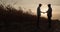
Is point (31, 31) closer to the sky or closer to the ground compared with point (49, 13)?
closer to the ground

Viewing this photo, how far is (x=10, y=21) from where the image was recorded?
20.8m

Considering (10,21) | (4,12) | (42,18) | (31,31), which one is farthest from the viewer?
(42,18)

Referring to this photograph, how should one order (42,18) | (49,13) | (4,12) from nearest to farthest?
(49,13) < (4,12) < (42,18)

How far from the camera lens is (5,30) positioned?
18.1m

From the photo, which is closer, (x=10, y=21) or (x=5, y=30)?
(x=5, y=30)

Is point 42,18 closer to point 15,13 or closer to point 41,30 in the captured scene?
point 15,13

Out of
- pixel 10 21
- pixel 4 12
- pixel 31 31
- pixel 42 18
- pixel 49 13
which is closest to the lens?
pixel 49 13

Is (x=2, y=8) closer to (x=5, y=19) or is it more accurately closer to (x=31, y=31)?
(x=5, y=19)

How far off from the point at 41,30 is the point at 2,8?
3443 millimetres

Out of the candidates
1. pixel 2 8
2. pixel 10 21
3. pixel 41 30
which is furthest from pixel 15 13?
pixel 41 30

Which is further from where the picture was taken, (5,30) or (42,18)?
(42,18)

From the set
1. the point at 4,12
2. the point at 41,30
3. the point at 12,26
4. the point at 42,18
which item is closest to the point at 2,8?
the point at 4,12

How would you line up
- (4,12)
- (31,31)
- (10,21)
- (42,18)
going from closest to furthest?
(31,31), (4,12), (10,21), (42,18)

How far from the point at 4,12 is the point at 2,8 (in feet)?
1.86
